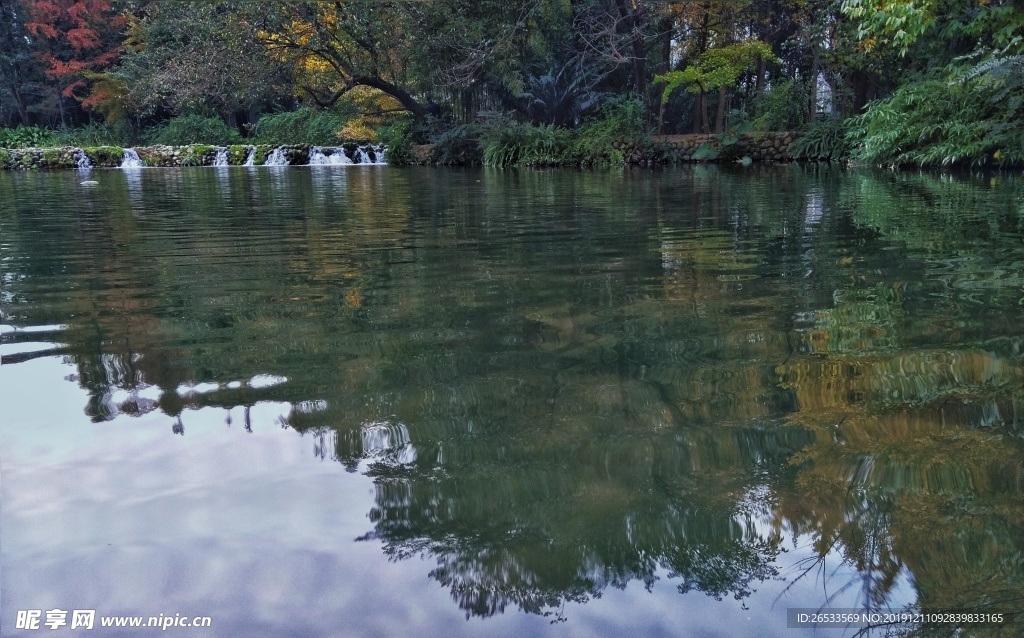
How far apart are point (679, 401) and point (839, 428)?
46cm

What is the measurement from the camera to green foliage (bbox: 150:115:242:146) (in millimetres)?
31375

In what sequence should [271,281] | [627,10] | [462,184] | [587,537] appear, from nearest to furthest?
[587,537]
[271,281]
[462,184]
[627,10]

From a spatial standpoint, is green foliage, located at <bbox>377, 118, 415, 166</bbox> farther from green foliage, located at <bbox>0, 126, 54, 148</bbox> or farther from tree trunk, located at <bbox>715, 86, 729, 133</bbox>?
green foliage, located at <bbox>0, 126, 54, 148</bbox>

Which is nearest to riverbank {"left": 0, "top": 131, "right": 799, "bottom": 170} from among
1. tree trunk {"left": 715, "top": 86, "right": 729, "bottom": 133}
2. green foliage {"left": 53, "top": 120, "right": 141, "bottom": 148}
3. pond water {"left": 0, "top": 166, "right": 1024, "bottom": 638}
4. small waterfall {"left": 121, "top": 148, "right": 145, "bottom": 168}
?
small waterfall {"left": 121, "top": 148, "right": 145, "bottom": 168}

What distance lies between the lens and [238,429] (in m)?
2.31

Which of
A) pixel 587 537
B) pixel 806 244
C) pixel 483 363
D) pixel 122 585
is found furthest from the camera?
pixel 806 244

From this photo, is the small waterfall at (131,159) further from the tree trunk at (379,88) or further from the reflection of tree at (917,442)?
the reflection of tree at (917,442)

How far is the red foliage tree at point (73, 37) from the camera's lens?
30969 millimetres

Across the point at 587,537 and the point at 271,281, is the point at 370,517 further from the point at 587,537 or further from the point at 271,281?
the point at 271,281

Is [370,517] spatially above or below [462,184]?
below

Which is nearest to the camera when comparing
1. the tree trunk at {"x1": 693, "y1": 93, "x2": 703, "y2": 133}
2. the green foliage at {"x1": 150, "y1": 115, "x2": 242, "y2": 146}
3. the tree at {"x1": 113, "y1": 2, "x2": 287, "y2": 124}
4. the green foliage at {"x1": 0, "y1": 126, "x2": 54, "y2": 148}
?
the tree at {"x1": 113, "y1": 2, "x2": 287, "y2": 124}

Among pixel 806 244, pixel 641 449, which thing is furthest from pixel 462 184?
pixel 641 449

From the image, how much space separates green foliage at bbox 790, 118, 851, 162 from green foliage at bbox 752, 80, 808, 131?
1456 millimetres

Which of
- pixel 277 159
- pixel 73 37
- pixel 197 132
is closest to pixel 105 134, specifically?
pixel 73 37
